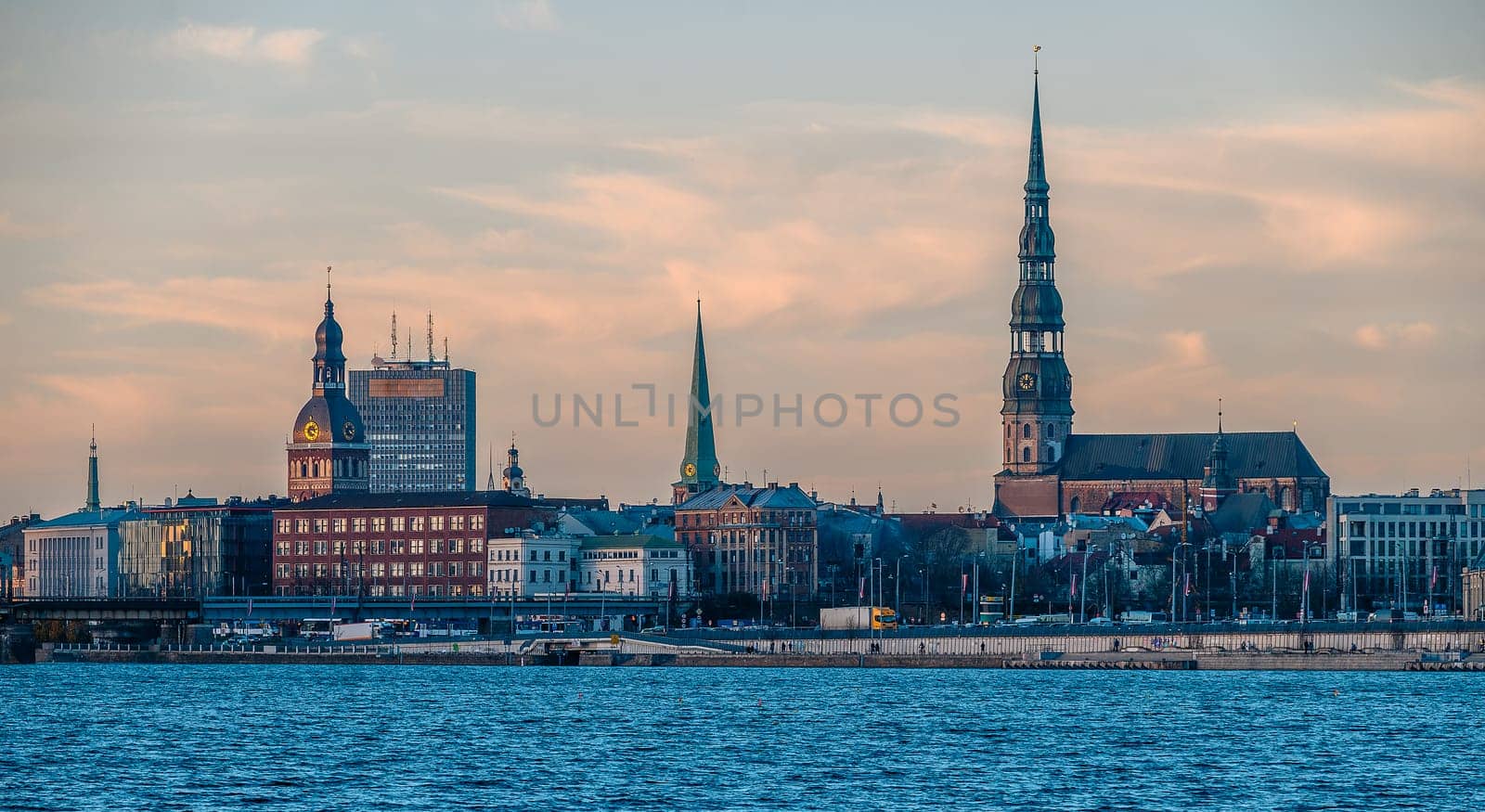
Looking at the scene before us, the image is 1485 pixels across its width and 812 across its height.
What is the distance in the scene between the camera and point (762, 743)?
355 feet

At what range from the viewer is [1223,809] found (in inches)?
3322

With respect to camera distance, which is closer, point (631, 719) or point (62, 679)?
point (631, 719)

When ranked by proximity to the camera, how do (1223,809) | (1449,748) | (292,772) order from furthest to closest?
(1449,748) < (292,772) < (1223,809)

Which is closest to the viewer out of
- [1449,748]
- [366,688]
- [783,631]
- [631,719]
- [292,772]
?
[292,772]

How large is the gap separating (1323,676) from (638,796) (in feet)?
248

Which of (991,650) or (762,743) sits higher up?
(991,650)

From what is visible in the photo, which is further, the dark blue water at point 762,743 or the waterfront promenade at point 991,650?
the waterfront promenade at point 991,650

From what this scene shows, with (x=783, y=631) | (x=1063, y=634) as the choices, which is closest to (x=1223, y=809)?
(x=1063, y=634)

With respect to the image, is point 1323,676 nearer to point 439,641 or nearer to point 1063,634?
point 1063,634

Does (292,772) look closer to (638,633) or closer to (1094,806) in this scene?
(1094,806)

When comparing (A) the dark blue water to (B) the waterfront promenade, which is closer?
(A) the dark blue water

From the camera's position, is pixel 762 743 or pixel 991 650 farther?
pixel 991 650

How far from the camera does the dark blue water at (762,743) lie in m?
88.6

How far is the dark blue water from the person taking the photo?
88562 mm
